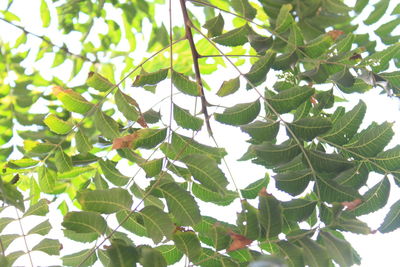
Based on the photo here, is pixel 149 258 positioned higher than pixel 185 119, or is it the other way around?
pixel 185 119

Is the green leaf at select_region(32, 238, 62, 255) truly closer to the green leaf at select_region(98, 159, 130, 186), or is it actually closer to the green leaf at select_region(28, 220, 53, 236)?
the green leaf at select_region(28, 220, 53, 236)

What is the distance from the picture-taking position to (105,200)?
0.90 metres

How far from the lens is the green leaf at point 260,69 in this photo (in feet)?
3.43

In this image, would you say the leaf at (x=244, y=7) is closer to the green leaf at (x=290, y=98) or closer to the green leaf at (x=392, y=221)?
the green leaf at (x=290, y=98)

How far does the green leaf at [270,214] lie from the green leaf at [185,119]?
1.08 feet

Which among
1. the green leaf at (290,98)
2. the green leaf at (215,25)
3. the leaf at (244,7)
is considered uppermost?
the leaf at (244,7)

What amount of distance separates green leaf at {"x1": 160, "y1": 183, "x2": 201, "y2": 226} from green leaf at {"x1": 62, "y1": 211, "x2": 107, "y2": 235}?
0.38 ft

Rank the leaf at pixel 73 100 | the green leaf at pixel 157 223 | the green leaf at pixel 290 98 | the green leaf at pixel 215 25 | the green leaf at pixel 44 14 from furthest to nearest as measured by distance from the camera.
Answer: the green leaf at pixel 44 14
the green leaf at pixel 215 25
the leaf at pixel 73 100
the green leaf at pixel 290 98
the green leaf at pixel 157 223

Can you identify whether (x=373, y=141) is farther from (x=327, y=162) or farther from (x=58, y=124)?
(x=58, y=124)

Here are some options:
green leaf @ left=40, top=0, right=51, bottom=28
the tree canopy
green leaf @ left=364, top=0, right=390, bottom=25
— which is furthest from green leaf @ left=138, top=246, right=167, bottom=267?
green leaf @ left=40, top=0, right=51, bottom=28

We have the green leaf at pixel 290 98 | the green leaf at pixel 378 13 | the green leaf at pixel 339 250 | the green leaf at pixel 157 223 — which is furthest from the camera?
the green leaf at pixel 378 13

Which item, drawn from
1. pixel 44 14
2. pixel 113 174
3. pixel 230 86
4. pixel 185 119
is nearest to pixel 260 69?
pixel 230 86

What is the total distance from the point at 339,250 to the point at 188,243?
23cm

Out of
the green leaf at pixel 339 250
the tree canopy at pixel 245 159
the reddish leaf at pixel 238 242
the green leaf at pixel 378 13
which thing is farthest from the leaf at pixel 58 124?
the green leaf at pixel 378 13
